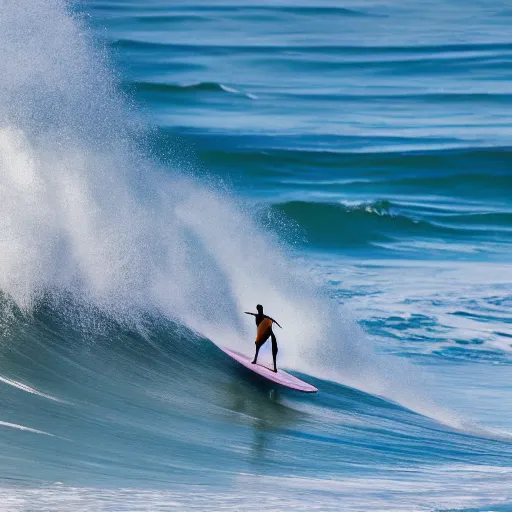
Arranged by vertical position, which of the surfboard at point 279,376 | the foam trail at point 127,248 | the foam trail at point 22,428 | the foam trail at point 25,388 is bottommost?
the foam trail at point 22,428

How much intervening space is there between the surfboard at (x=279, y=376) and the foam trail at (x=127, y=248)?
37.6 inches

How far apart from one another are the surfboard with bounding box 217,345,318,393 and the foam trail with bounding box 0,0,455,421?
955 mm

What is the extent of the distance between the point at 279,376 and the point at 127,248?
3.02 meters

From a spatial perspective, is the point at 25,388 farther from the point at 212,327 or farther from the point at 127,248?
the point at 127,248

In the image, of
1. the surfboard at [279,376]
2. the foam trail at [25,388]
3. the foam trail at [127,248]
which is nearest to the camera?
the foam trail at [25,388]

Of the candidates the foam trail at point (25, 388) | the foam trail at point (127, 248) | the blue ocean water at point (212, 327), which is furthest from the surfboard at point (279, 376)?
the foam trail at point (25, 388)

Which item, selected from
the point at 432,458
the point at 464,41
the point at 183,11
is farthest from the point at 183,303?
the point at 183,11

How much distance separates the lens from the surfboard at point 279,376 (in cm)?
1099

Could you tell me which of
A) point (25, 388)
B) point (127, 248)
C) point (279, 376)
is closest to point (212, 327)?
point (127, 248)

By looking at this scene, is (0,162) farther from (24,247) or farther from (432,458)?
(432,458)

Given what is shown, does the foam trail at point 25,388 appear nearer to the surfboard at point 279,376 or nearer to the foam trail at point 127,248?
the foam trail at point 127,248

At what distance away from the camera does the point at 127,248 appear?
1350cm

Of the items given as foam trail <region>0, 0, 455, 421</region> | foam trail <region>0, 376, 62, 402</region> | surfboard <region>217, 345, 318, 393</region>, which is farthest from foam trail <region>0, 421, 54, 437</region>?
foam trail <region>0, 0, 455, 421</region>

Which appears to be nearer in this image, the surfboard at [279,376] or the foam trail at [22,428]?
the foam trail at [22,428]
